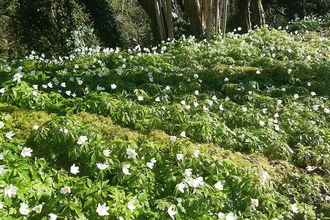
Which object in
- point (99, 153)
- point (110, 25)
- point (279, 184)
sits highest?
point (110, 25)

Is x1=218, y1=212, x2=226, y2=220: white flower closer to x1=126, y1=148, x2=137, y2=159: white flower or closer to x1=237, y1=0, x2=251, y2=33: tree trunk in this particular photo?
x1=126, y1=148, x2=137, y2=159: white flower

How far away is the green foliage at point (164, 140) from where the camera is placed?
2643mm

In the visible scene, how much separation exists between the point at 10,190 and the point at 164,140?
62.3 inches

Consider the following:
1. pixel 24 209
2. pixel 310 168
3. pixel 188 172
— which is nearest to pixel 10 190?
pixel 24 209

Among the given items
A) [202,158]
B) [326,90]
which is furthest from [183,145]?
[326,90]

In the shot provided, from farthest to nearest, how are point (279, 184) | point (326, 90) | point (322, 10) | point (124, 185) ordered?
point (322, 10), point (326, 90), point (279, 184), point (124, 185)

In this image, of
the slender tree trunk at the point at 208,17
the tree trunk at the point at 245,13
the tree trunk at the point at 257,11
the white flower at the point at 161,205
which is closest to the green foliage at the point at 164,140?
the white flower at the point at 161,205

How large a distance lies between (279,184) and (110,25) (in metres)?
8.67

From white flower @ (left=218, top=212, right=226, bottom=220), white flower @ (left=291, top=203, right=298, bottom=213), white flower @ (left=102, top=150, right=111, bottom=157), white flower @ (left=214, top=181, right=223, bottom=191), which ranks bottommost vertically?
white flower @ (left=291, top=203, right=298, bottom=213)

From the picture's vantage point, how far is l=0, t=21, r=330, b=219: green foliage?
2.64 metres

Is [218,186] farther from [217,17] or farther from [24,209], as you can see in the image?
[217,17]

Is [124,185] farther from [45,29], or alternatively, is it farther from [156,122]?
[45,29]

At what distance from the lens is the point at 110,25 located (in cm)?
1086

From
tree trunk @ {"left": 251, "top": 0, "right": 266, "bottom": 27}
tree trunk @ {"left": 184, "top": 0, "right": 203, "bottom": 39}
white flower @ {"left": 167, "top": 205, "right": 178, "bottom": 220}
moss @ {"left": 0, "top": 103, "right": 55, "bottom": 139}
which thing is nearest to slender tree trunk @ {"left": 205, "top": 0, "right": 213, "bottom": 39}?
tree trunk @ {"left": 184, "top": 0, "right": 203, "bottom": 39}
